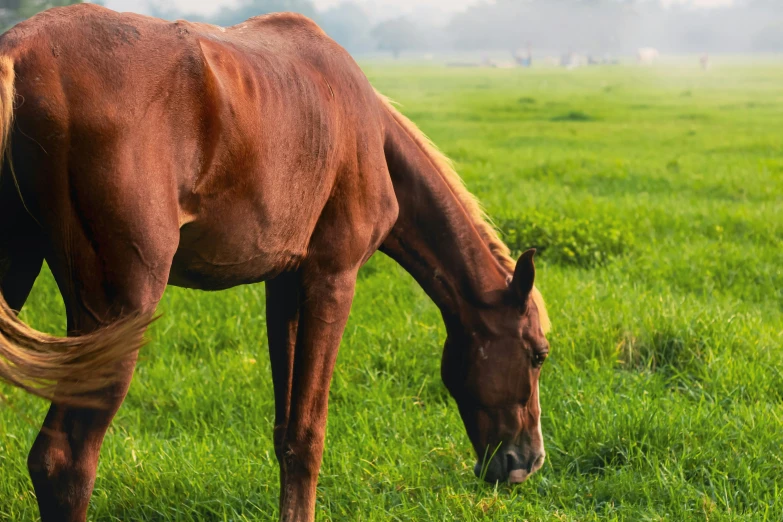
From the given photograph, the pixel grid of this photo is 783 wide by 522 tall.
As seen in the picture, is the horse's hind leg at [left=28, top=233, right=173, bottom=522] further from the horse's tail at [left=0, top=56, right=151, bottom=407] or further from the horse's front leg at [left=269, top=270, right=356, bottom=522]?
the horse's front leg at [left=269, top=270, right=356, bottom=522]

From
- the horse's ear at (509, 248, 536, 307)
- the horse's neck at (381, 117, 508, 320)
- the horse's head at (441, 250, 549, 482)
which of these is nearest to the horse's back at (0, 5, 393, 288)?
the horse's neck at (381, 117, 508, 320)

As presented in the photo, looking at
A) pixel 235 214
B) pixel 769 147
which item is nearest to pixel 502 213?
pixel 235 214

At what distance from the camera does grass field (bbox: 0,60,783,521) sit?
3139 millimetres

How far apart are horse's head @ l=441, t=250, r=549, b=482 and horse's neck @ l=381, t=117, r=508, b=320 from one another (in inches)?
3.3

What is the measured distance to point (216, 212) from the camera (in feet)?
7.18

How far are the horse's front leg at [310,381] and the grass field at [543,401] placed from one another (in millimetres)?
303

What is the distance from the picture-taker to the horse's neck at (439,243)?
9.91 feet

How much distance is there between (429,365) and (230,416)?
1089 millimetres

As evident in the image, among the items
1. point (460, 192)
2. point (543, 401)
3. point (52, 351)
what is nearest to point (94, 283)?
point (52, 351)

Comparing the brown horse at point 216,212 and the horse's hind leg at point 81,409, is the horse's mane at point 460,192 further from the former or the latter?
the horse's hind leg at point 81,409

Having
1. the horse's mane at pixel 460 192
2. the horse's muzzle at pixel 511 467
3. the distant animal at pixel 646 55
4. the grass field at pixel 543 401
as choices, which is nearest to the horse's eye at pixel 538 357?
the horse's mane at pixel 460 192

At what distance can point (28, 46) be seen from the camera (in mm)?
1867

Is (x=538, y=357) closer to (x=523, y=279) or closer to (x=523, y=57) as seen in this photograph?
(x=523, y=279)

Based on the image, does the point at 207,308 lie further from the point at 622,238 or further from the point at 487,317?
the point at 622,238
